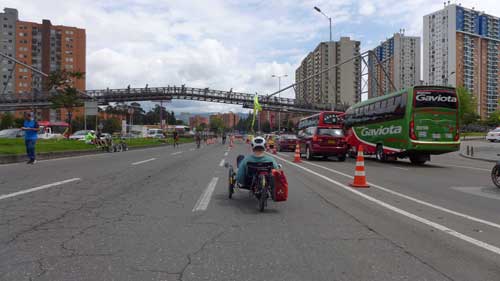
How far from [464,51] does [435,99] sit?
87.3 meters

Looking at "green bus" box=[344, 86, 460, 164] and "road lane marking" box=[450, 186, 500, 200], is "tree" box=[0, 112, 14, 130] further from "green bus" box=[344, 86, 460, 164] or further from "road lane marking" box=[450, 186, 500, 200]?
"road lane marking" box=[450, 186, 500, 200]

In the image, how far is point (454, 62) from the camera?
77438 mm

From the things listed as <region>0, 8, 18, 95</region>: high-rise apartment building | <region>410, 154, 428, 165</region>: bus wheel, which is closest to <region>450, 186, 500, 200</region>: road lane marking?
<region>410, 154, 428, 165</region>: bus wheel

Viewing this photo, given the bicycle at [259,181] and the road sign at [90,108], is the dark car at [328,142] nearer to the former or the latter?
the bicycle at [259,181]

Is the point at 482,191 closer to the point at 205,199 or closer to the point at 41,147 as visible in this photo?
the point at 205,199

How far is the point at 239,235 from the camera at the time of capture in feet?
15.4

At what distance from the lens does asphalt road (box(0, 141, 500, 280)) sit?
351cm

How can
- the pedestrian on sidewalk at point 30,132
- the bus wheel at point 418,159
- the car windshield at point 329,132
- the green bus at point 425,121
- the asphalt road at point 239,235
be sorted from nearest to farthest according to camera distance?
the asphalt road at point 239,235
the pedestrian on sidewalk at point 30,132
the green bus at point 425,121
the bus wheel at point 418,159
the car windshield at point 329,132

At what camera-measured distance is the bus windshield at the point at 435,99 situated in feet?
54.0

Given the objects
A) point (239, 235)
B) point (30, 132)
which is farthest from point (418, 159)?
point (30, 132)

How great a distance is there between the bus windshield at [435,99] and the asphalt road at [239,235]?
29.3ft

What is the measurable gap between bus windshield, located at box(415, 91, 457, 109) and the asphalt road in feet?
29.3

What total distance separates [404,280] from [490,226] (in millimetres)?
2972

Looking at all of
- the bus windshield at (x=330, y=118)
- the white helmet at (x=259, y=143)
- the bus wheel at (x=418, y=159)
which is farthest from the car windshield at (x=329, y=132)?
the white helmet at (x=259, y=143)
